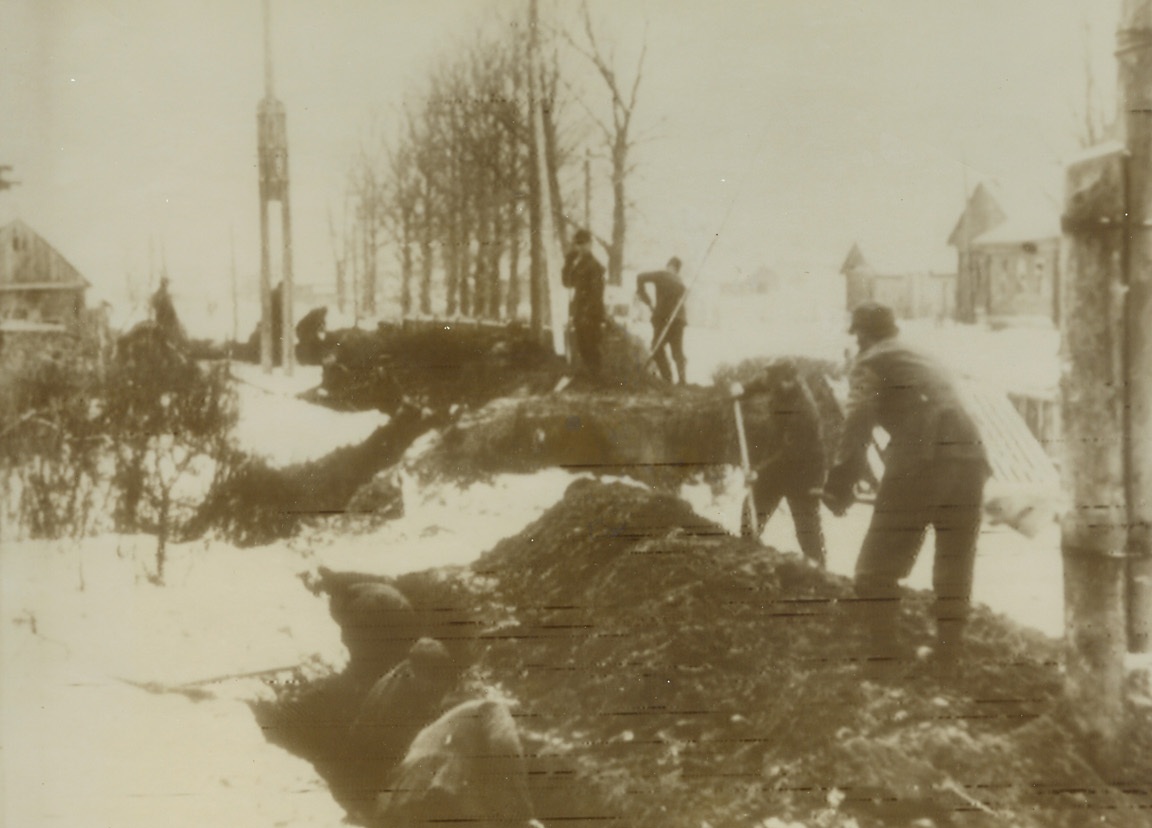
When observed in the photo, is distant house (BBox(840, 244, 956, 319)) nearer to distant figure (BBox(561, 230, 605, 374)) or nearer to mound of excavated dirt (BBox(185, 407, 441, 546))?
distant figure (BBox(561, 230, 605, 374))

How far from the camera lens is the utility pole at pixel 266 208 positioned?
82.2 inches

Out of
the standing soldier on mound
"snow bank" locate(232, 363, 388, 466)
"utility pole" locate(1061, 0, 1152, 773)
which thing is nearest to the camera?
"utility pole" locate(1061, 0, 1152, 773)

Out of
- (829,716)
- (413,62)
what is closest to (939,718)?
(829,716)

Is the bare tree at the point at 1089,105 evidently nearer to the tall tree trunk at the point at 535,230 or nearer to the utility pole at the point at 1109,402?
the utility pole at the point at 1109,402

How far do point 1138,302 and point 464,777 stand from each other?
1.72 metres

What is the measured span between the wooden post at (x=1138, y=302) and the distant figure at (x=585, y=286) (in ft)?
3.58

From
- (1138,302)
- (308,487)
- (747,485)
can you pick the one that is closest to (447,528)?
(308,487)

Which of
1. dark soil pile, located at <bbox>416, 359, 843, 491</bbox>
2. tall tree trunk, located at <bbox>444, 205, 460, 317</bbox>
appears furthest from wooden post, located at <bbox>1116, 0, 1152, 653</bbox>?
tall tree trunk, located at <bbox>444, 205, 460, 317</bbox>

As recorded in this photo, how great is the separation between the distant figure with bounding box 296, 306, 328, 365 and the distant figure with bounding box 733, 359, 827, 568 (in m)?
0.94

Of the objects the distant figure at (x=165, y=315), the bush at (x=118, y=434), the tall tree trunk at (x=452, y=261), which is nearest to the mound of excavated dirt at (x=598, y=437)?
the tall tree trunk at (x=452, y=261)

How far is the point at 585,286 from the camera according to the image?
2.03 meters

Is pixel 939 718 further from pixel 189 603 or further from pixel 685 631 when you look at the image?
pixel 189 603

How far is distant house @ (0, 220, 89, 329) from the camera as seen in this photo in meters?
2.10

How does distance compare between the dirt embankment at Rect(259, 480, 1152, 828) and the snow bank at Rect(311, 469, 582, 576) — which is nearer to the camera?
the dirt embankment at Rect(259, 480, 1152, 828)
